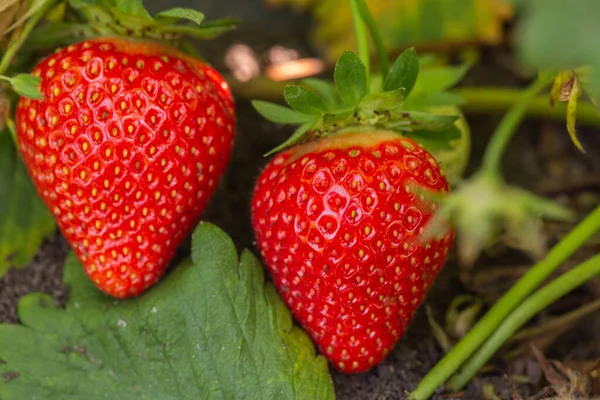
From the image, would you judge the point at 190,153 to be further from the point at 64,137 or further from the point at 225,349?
the point at 225,349

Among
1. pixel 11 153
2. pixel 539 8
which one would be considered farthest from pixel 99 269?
pixel 539 8

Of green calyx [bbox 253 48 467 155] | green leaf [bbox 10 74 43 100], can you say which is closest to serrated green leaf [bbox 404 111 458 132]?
green calyx [bbox 253 48 467 155]

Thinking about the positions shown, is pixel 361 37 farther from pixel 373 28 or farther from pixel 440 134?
pixel 440 134

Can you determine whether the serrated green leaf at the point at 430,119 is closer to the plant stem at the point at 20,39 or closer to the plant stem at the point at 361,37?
the plant stem at the point at 361,37

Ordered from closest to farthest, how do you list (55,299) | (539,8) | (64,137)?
1. (539,8)
2. (64,137)
3. (55,299)

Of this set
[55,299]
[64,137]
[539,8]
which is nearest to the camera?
[539,8]

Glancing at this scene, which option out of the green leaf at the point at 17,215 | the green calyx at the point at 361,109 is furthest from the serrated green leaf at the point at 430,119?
the green leaf at the point at 17,215

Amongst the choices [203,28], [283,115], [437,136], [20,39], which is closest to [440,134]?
[437,136]
